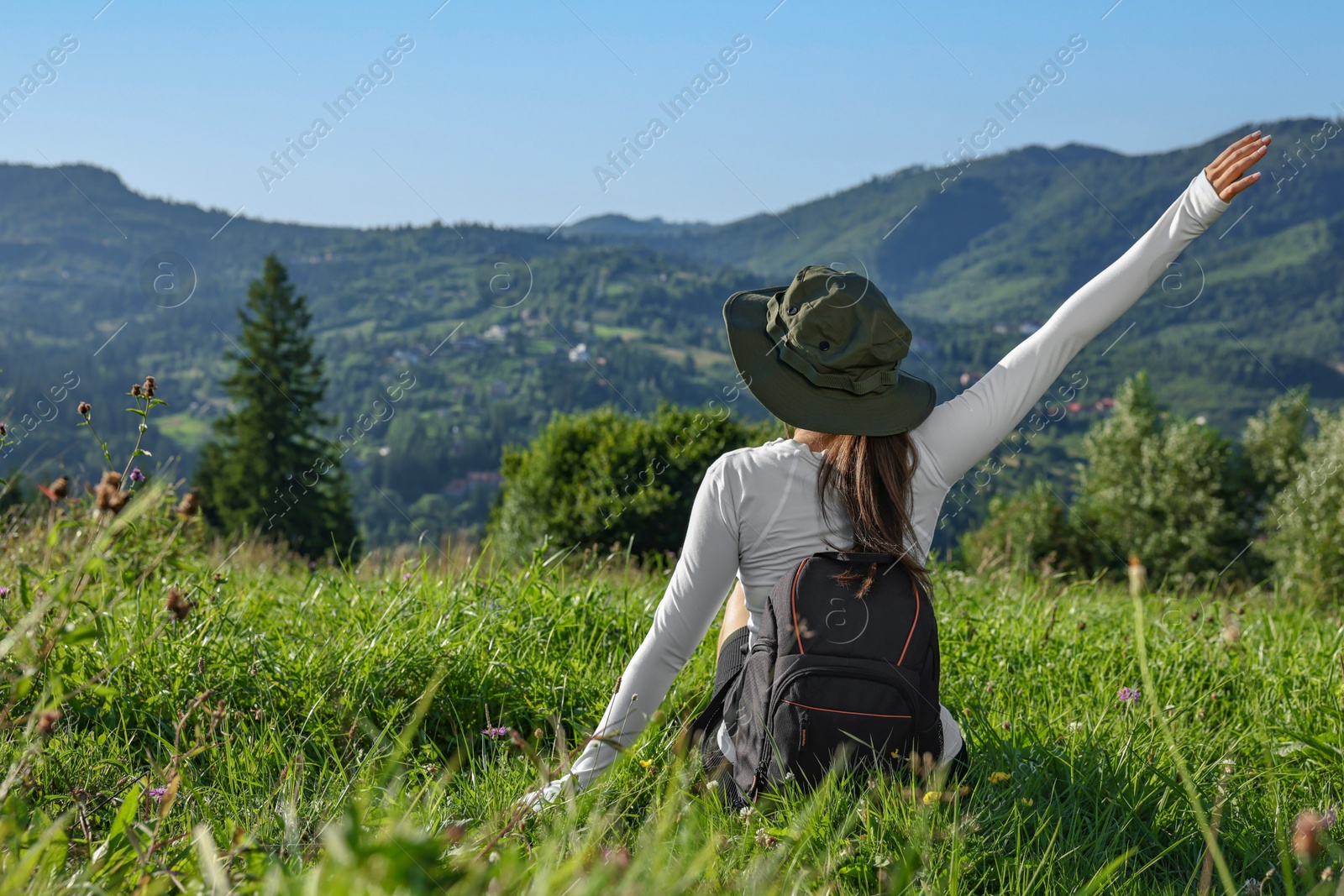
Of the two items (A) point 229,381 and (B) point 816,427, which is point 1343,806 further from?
(A) point 229,381

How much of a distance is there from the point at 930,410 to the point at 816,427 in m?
0.30

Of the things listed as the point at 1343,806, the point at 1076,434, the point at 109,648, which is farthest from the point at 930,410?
the point at 1076,434

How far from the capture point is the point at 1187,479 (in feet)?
117

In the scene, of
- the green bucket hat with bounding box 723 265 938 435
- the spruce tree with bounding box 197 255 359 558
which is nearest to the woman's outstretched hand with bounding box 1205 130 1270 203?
the green bucket hat with bounding box 723 265 938 435

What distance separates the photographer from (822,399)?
2.04 m

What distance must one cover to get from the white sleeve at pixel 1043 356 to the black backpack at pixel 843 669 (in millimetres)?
357

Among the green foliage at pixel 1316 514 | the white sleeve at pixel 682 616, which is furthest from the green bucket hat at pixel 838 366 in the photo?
the green foliage at pixel 1316 514

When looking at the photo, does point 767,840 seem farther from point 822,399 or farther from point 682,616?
point 822,399

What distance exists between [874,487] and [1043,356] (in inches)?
20.5

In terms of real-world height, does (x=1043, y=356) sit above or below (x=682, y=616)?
above

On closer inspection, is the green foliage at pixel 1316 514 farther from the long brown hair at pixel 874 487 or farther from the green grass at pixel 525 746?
the long brown hair at pixel 874 487

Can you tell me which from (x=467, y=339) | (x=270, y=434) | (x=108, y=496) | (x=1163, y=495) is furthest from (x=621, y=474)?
(x=467, y=339)

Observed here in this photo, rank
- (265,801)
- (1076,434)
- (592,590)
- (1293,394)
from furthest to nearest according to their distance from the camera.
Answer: (1076,434) → (1293,394) → (592,590) → (265,801)

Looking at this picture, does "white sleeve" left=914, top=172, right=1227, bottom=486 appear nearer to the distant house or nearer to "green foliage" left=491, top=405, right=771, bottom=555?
"green foliage" left=491, top=405, right=771, bottom=555
